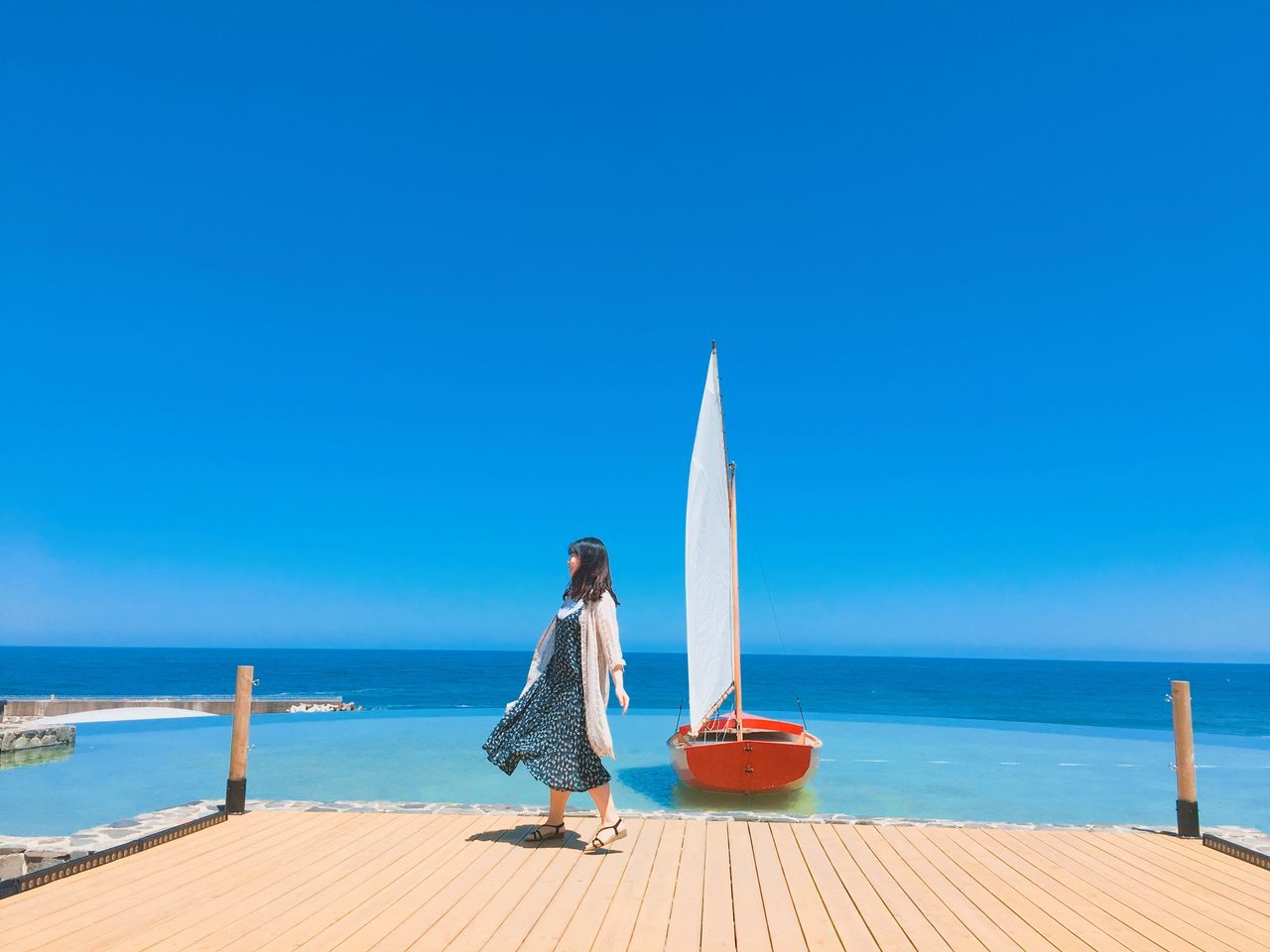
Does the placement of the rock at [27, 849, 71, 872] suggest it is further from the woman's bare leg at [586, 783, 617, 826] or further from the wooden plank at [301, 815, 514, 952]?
the woman's bare leg at [586, 783, 617, 826]

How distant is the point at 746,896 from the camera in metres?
3.59

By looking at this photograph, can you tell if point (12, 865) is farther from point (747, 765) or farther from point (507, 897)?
point (747, 765)

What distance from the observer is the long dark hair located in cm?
473

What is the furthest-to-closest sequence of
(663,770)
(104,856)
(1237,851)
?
(663,770) < (1237,851) < (104,856)

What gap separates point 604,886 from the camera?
3.74 metres

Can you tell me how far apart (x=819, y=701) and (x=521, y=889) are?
48033mm

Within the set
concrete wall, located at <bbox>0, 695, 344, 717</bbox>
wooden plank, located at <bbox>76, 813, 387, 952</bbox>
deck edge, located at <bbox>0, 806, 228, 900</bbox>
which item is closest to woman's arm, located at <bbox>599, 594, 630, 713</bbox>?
wooden plank, located at <bbox>76, 813, 387, 952</bbox>

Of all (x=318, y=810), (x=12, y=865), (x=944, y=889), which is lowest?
(x=12, y=865)

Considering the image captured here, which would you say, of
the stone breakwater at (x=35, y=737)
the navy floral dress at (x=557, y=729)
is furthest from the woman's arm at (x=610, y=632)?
the stone breakwater at (x=35, y=737)

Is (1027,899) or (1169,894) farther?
(1169,894)

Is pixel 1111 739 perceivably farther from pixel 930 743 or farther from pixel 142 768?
pixel 142 768

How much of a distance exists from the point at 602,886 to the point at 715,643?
22.8 ft

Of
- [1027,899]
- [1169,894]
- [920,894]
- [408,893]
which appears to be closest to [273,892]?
[408,893]

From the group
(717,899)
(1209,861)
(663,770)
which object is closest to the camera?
(717,899)
